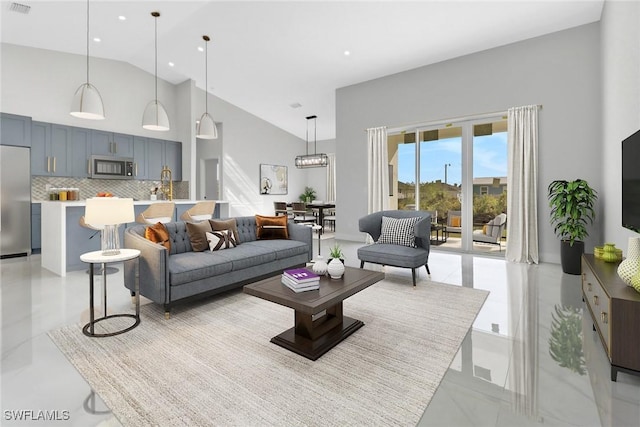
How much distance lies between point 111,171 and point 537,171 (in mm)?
8194

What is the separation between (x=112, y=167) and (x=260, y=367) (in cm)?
667

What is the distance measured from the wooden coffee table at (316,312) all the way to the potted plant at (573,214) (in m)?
3.32

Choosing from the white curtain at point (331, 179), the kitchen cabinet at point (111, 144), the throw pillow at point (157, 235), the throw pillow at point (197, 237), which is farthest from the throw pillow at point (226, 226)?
the white curtain at point (331, 179)

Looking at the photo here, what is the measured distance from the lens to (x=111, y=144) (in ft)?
23.0

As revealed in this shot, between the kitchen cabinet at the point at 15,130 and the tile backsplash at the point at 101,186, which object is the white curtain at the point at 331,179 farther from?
the kitchen cabinet at the point at 15,130

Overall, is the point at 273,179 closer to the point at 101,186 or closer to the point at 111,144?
the point at 111,144

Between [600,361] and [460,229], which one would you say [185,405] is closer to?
[600,361]

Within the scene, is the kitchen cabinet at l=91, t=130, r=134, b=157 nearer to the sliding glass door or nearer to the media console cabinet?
the sliding glass door

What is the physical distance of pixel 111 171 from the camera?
6969mm

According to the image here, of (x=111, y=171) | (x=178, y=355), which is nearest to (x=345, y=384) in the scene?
(x=178, y=355)

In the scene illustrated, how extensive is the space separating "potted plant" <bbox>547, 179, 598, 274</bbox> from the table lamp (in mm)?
5319

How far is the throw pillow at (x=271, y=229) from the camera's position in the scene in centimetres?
458

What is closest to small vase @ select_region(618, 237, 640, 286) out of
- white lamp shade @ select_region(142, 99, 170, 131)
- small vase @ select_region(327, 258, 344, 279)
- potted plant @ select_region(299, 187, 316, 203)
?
small vase @ select_region(327, 258, 344, 279)

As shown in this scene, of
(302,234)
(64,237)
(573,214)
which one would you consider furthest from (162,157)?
(573,214)
